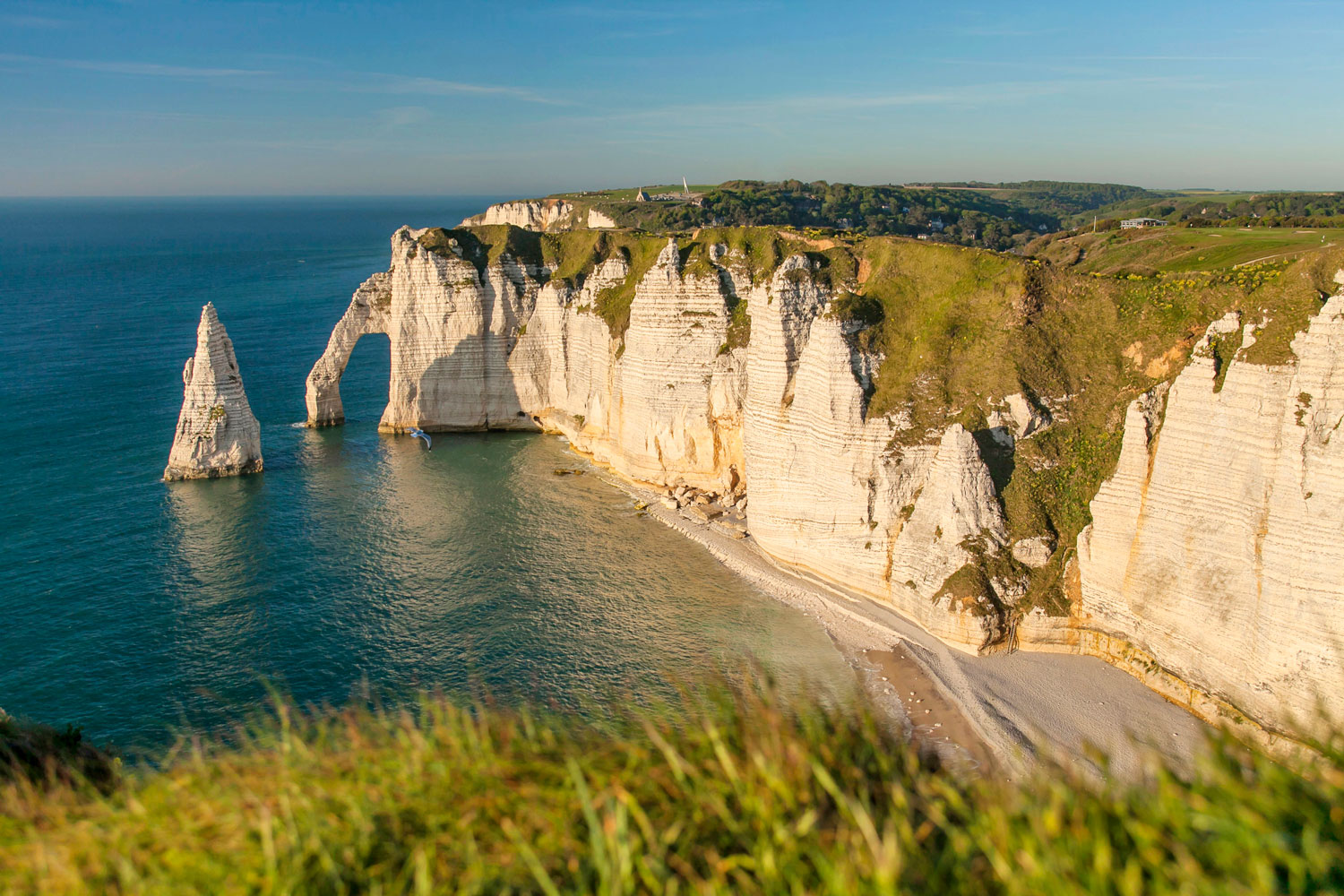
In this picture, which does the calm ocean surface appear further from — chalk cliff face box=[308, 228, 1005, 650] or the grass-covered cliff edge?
the grass-covered cliff edge

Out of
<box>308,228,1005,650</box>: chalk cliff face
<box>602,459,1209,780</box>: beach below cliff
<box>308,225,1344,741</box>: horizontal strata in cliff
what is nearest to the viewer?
<box>308,225,1344,741</box>: horizontal strata in cliff

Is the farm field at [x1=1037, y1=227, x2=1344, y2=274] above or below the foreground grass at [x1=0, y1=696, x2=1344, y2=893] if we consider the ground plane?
above

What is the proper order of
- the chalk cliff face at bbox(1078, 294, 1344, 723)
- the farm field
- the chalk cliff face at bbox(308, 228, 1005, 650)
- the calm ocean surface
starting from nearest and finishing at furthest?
1. the chalk cliff face at bbox(1078, 294, 1344, 723)
2. the calm ocean surface
3. the chalk cliff face at bbox(308, 228, 1005, 650)
4. the farm field

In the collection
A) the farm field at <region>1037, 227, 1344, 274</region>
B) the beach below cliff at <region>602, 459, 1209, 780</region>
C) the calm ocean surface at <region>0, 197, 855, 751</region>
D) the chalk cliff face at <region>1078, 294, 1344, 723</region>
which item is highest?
the farm field at <region>1037, 227, 1344, 274</region>

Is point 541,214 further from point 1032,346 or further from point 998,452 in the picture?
point 998,452

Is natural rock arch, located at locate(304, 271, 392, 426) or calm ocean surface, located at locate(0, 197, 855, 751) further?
natural rock arch, located at locate(304, 271, 392, 426)

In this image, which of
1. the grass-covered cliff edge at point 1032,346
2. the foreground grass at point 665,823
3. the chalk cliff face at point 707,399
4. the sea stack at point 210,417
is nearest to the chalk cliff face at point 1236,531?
the grass-covered cliff edge at point 1032,346

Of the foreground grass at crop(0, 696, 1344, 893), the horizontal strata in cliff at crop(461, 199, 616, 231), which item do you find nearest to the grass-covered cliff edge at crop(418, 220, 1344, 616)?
the foreground grass at crop(0, 696, 1344, 893)

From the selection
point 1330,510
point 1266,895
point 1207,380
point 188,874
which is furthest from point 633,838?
point 1207,380
